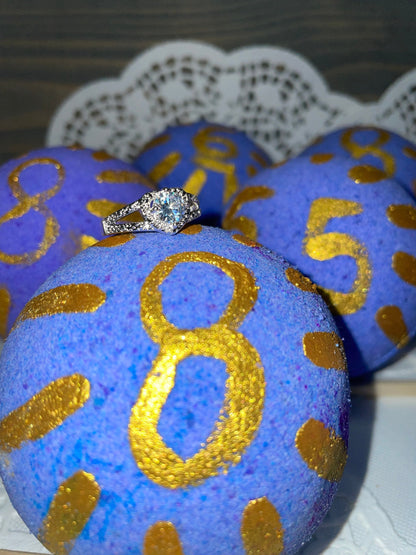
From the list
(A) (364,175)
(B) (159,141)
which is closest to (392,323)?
(A) (364,175)

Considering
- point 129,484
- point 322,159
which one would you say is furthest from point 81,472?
point 322,159

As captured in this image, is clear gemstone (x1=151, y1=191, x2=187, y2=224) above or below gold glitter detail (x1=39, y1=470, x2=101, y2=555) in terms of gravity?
above

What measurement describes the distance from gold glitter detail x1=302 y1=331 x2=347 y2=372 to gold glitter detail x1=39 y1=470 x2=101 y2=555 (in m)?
0.19

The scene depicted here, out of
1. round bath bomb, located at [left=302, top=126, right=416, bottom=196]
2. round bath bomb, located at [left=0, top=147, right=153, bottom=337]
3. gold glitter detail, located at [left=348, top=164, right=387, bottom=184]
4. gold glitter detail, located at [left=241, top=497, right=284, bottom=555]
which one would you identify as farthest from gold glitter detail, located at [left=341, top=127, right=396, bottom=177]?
gold glitter detail, located at [left=241, top=497, right=284, bottom=555]

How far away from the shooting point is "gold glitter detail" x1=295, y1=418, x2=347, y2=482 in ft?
1.46

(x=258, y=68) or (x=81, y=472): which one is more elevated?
(x=258, y=68)

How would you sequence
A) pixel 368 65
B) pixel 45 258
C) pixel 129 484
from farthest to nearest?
pixel 368 65, pixel 45 258, pixel 129 484

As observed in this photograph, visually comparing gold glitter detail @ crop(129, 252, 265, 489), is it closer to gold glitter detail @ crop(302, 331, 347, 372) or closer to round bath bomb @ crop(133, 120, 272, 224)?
gold glitter detail @ crop(302, 331, 347, 372)

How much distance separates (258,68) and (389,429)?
78 centimetres

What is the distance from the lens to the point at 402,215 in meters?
0.72

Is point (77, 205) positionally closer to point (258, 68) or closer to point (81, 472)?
A: point (81, 472)

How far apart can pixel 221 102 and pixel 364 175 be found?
22.4 inches

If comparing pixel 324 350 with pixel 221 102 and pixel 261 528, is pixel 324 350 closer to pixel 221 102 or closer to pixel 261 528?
pixel 261 528

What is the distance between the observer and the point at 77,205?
2.38ft
